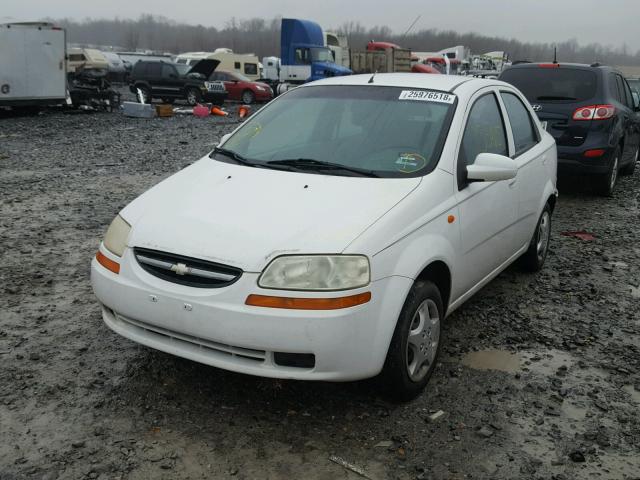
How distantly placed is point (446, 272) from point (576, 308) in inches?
69.9

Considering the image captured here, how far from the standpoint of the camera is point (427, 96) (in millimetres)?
4070

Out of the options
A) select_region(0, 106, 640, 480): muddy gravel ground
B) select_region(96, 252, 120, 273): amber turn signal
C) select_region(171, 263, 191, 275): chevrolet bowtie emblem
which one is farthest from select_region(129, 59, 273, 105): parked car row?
select_region(171, 263, 191, 275): chevrolet bowtie emblem

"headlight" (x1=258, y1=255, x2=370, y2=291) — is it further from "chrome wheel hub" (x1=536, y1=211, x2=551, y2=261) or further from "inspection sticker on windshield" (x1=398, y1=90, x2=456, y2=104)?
"chrome wheel hub" (x1=536, y1=211, x2=551, y2=261)

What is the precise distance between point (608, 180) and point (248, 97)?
21.7 m

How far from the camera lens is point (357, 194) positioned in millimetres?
3326

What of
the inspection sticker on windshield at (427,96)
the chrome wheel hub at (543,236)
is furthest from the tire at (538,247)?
the inspection sticker on windshield at (427,96)

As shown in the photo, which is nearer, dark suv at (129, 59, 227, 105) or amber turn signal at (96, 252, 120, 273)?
amber turn signal at (96, 252, 120, 273)

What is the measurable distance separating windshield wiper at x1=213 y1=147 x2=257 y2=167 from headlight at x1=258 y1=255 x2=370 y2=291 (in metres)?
1.21

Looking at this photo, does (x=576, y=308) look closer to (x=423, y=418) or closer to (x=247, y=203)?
(x=423, y=418)

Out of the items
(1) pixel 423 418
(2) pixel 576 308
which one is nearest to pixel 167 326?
(1) pixel 423 418

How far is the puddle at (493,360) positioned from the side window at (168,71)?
23581 mm

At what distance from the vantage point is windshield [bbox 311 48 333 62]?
98.7ft

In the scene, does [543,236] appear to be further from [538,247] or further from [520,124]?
[520,124]

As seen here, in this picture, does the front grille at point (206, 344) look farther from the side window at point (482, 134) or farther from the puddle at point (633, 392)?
the puddle at point (633, 392)
